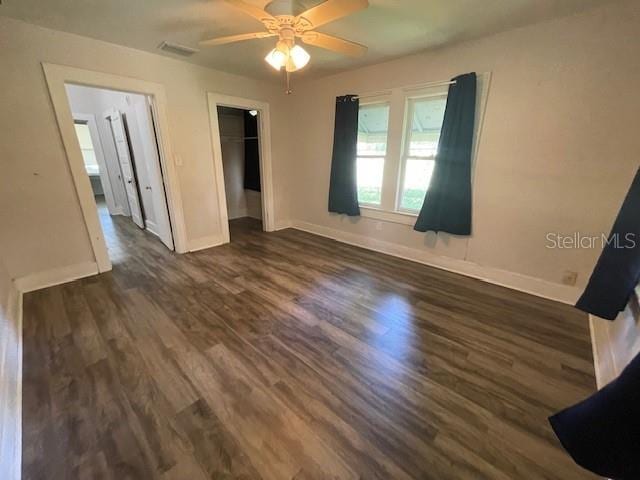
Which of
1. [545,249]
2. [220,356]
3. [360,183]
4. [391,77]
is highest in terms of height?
[391,77]

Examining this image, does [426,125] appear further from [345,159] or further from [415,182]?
[345,159]

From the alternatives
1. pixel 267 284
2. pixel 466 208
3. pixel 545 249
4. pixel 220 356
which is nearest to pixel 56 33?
pixel 267 284

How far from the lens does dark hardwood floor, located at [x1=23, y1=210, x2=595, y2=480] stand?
3.99 ft

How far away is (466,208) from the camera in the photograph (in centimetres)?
Answer: 289

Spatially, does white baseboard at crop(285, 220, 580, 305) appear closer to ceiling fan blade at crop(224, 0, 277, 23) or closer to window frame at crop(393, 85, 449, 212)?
window frame at crop(393, 85, 449, 212)

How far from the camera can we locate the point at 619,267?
1633 mm

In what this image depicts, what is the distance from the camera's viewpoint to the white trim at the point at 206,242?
381cm

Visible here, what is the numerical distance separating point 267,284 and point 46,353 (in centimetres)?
173

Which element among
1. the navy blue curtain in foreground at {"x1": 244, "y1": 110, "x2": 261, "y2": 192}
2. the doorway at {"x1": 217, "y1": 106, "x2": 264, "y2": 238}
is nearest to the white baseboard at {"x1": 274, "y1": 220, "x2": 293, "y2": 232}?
the doorway at {"x1": 217, "y1": 106, "x2": 264, "y2": 238}

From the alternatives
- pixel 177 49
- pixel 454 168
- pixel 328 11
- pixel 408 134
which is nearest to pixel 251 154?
pixel 177 49

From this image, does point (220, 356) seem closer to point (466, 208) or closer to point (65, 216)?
point (65, 216)

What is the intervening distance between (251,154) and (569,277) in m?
5.38

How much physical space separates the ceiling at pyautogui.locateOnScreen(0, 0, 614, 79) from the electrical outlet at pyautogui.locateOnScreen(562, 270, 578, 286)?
2163 mm

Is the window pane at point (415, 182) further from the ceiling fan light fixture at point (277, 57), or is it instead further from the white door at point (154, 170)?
the white door at point (154, 170)
